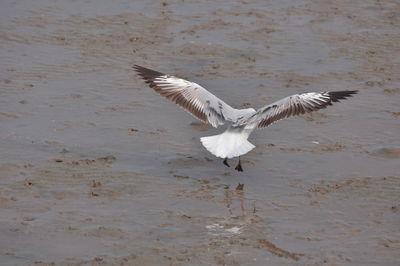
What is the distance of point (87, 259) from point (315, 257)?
181 centimetres

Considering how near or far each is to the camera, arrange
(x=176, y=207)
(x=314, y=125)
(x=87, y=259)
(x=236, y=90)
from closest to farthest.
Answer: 1. (x=87, y=259)
2. (x=176, y=207)
3. (x=314, y=125)
4. (x=236, y=90)

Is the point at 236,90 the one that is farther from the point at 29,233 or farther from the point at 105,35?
the point at 29,233

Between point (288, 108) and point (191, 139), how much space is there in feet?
3.89

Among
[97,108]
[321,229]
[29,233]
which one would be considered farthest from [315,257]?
[97,108]

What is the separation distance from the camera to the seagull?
8.22m

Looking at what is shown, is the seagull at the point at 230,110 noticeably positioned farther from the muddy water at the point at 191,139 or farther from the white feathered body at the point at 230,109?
the muddy water at the point at 191,139

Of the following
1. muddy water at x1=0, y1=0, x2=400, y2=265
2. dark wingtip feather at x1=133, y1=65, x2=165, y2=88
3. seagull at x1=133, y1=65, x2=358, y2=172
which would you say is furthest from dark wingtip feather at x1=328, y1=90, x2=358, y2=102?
dark wingtip feather at x1=133, y1=65, x2=165, y2=88

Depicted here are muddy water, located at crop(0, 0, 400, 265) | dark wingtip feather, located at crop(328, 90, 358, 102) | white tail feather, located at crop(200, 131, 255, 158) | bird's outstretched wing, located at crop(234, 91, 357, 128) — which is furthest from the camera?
dark wingtip feather, located at crop(328, 90, 358, 102)

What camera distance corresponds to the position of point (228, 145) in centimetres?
816

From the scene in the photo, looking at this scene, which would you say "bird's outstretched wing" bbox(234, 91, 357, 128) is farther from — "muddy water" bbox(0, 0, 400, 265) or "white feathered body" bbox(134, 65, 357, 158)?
"muddy water" bbox(0, 0, 400, 265)

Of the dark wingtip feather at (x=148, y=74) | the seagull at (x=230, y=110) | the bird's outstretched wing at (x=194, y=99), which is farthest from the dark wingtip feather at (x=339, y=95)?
the dark wingtip feather at (x=148, y=74)

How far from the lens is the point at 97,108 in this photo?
9.70 meters

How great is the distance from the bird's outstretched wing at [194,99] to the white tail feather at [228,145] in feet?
1.12

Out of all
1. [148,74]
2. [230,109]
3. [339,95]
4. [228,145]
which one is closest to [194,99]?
[230,109]
